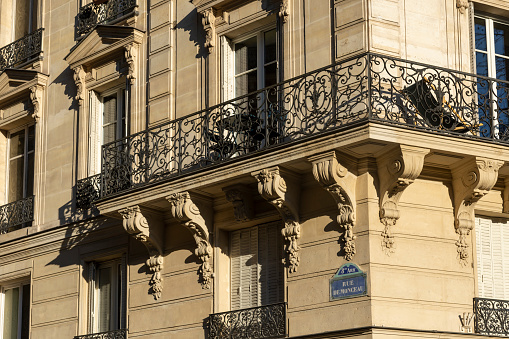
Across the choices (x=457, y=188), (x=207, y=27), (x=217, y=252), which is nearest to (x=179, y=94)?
(x=207, y=27)

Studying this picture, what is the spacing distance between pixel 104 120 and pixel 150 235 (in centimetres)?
335

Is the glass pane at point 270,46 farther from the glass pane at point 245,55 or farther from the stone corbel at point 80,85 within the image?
the stone corbel at point 80,85

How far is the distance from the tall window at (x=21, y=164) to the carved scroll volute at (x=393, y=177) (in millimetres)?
8720

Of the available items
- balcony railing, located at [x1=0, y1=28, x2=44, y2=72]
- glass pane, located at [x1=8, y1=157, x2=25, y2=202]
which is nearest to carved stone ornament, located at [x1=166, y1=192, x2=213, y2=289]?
glass pane, located at [x1=8, y1=157, x2=25, y2=202]

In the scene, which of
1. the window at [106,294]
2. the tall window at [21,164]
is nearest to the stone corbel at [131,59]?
the window at [106,294]

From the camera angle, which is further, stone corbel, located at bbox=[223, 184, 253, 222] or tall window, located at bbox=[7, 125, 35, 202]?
tall window, located at bbox=[7, 125, 35, 202]

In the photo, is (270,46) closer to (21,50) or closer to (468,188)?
(468,188)

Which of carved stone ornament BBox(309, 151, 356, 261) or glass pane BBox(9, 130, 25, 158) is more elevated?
glass pane BBox(9, 130, 25, 158)

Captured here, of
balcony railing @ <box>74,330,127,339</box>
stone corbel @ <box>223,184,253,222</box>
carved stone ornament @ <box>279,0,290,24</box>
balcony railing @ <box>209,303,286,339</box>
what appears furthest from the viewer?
balcony railing @ <box>74,330,127,339</box>

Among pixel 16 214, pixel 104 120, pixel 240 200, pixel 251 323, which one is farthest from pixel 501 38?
pixel 16 214

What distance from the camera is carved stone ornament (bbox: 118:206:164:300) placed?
53.9ft

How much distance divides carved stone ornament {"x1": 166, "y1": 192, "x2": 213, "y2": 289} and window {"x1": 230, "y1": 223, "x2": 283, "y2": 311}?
369 mm

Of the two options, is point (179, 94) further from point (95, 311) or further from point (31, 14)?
point (31, 14)

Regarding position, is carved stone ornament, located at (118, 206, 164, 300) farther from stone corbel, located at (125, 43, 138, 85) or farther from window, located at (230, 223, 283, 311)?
stone corbel, located at (125, 43, 138, 85)
